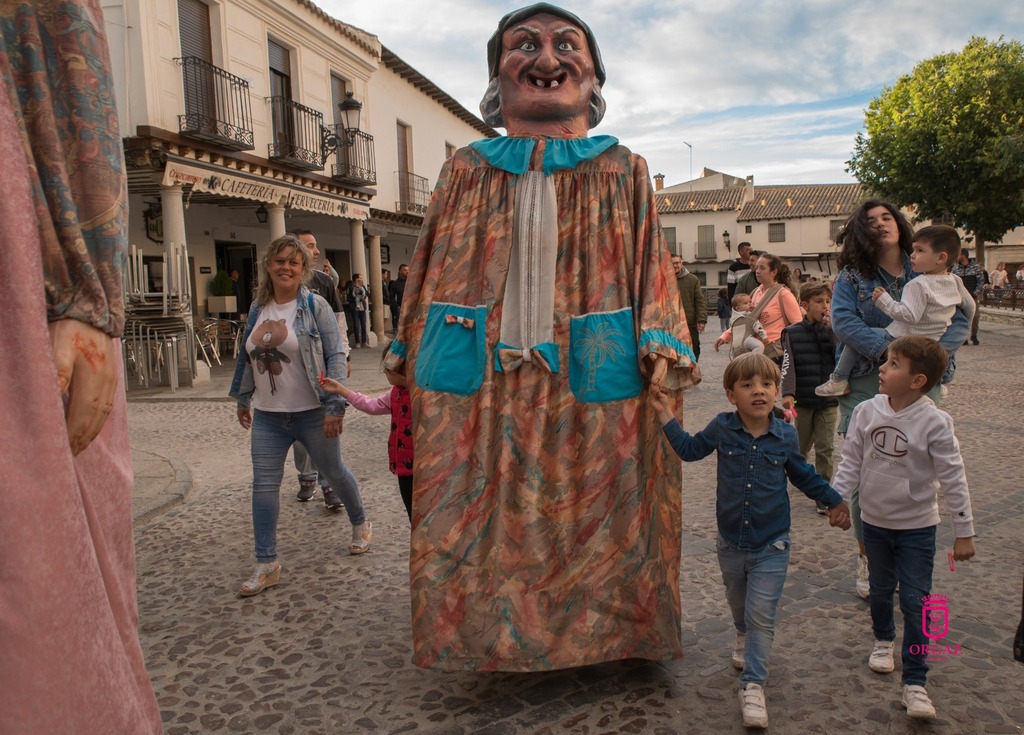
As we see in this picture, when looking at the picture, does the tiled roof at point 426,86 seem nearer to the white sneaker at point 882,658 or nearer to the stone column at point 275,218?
the stone column at point 275,218

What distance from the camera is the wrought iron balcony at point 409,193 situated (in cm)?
2072

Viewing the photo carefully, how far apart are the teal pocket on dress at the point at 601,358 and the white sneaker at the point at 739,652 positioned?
93 cm

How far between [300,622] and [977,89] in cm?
2360

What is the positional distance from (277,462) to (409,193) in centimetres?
1816

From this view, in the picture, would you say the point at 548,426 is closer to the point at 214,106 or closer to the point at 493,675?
the point at 493,675

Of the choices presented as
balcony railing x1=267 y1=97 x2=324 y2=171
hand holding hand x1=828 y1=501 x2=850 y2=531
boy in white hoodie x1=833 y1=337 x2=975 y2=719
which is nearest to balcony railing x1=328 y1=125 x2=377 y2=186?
balcony railing x1=267 y1=97 x2=324 y2=171

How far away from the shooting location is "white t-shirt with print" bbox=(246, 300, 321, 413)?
3777mm

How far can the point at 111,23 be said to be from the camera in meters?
11.1

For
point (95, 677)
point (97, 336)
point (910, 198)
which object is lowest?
point (95, 677)

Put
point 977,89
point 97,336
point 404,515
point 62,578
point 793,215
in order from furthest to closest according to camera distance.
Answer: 1. point 793,215
2. point 977,89
3. point 404,515
4. point 97,336
5. point 62,578

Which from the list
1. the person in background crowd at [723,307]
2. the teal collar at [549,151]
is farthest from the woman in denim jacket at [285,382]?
the person in background crowd at [723,307]

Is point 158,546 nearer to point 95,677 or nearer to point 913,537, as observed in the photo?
point 95,677

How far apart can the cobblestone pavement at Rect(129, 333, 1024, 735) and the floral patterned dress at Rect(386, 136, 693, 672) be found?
18 cm

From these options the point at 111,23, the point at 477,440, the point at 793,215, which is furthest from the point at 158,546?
the point at 793,215
